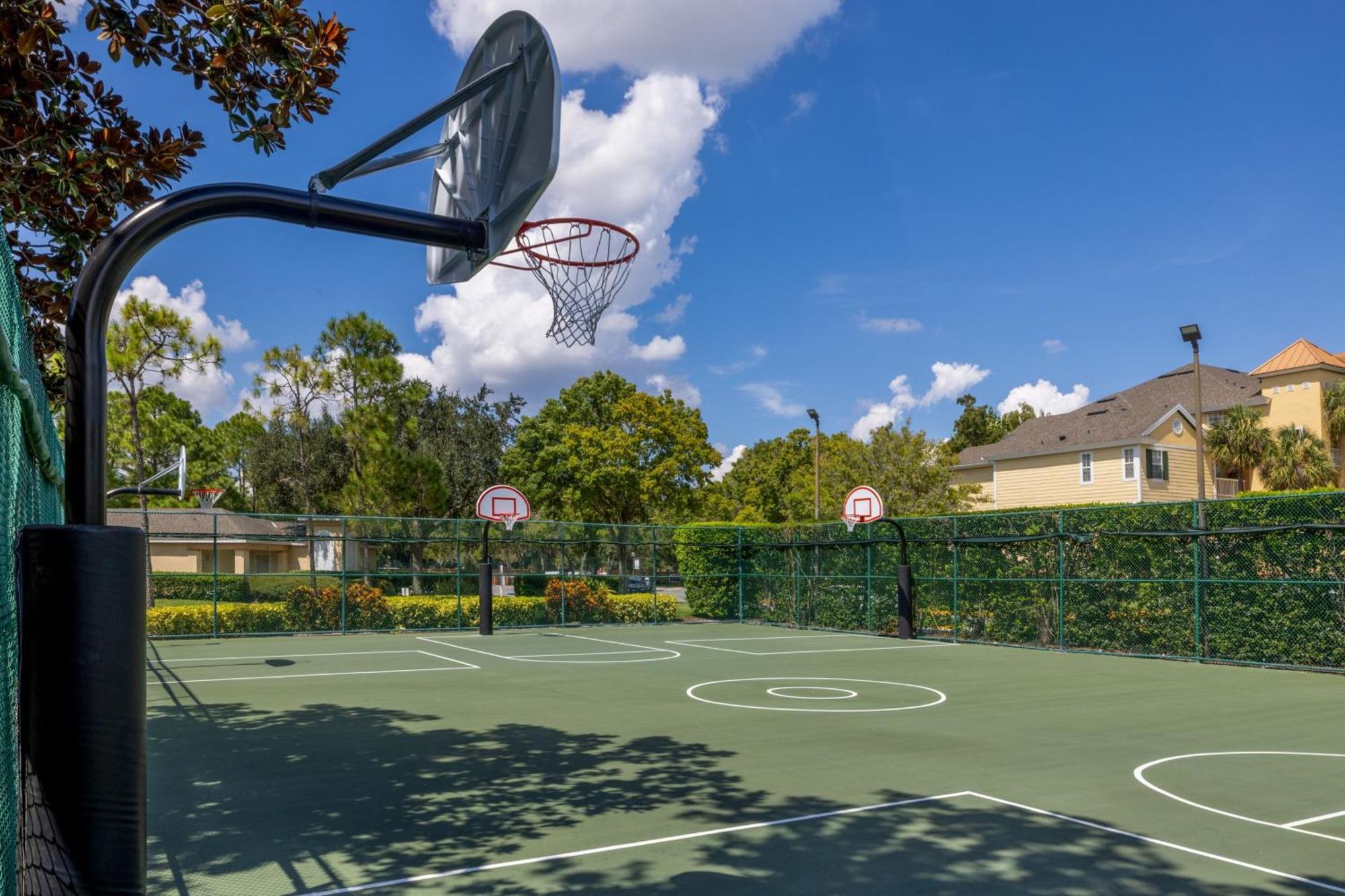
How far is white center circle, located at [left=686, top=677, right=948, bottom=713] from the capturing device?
434 inches

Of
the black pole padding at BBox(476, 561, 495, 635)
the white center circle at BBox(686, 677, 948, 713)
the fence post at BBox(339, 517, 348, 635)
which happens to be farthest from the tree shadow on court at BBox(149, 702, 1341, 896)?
the fence post at BBox(339, 517, 348, 635)

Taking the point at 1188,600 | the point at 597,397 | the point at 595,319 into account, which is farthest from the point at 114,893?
the point at 597,397

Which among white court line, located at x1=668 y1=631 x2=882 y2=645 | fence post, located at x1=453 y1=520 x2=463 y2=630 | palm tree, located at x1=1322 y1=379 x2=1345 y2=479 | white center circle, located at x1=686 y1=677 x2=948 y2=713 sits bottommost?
white court line, located at x1=668 y1=631 x2=882 y2=645

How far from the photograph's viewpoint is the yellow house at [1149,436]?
35.1 meters

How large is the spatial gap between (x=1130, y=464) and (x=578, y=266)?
31111 mm

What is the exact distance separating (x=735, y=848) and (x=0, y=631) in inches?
170

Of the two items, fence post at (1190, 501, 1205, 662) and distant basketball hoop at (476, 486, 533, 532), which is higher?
distant basketball hoop at (476, 486, 533, 532)

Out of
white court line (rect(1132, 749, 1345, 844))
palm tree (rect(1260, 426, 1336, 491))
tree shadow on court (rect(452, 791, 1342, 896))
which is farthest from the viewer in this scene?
palm tree (rect(1260, 426, 1336, 491))

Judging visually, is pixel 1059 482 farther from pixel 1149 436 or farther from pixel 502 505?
pixel 502 505

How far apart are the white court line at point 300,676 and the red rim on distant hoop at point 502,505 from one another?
263 inches

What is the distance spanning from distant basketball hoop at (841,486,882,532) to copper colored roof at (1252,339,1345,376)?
79.9 feet

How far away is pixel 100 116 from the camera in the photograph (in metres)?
5.63

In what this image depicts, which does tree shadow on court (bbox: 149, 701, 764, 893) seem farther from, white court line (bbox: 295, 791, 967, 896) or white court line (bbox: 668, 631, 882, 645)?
white court line (bbox: 668, 631, 882, 645)

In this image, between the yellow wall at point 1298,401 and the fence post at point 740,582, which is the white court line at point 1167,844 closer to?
the fence post at point 740,582
